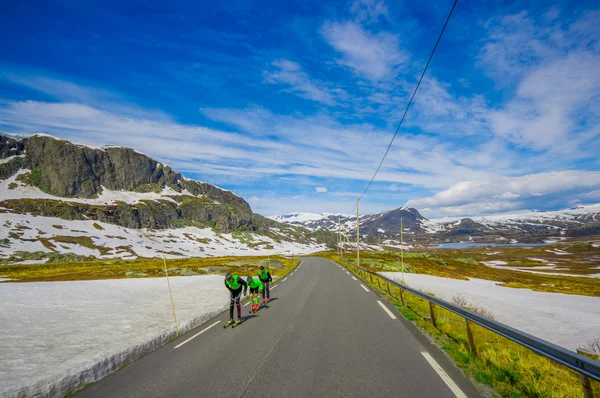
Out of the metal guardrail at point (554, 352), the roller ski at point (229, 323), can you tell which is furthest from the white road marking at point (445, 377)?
the roller ski at point (229, 323)

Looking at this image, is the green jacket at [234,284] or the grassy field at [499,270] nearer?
the green jacket at [234,284]

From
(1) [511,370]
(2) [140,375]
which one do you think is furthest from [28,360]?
(1) [511,370]

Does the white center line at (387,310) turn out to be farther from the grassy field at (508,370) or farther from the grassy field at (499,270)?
the grassy field at (499,270)

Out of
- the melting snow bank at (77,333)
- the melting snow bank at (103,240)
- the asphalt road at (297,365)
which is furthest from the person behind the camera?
the melting snow bank at (103,240)

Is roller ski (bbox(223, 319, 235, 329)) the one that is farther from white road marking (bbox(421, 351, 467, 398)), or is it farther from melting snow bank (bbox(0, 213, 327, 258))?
melting snow bank (bbox(0, 213, 327, 258))

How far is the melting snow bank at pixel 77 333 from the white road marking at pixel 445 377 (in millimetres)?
6786

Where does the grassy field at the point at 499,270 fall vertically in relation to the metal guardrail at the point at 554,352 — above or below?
below

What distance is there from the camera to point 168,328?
375 inches

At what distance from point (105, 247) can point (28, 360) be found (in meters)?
123

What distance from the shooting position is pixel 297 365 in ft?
20.3

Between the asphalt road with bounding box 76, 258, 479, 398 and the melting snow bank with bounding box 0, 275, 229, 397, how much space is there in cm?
44

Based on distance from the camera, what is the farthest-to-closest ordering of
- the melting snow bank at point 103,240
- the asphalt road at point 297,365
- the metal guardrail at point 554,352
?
the melting snow bank at point 103,240
the asphalt road at point 297,365
the metal guardrail at point 554,352

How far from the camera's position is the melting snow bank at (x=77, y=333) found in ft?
19.2

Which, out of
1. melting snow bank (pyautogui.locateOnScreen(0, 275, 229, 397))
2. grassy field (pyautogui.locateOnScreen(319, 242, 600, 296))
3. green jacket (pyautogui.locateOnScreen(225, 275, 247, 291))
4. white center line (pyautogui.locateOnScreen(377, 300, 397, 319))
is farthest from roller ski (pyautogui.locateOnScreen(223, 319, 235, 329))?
grassy field (pyautogui.locateOnScreen(319, 242, 600, 296))
